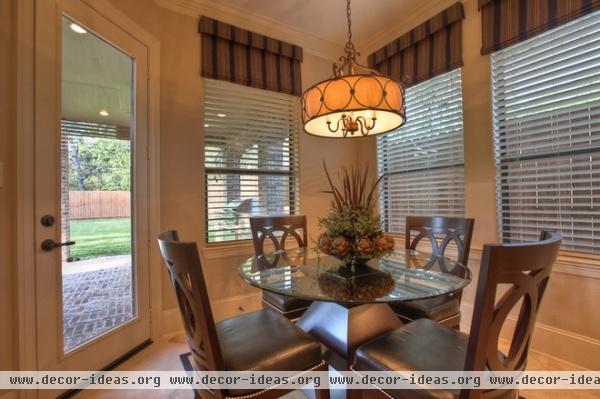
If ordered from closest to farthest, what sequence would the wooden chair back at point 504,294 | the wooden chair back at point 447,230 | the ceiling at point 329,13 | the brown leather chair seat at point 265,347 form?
the wooden chair back at point 504,294, the brown leather chair seat at point 265,347, the wooden chair back at point 447,230, the ceiling at point 329,13

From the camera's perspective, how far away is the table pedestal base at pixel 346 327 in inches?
58.0

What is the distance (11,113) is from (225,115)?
156 cm

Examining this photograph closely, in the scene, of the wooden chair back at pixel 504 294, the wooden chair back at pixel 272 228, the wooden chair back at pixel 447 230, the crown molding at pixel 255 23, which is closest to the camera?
the wooden chair back at pixel 504 294

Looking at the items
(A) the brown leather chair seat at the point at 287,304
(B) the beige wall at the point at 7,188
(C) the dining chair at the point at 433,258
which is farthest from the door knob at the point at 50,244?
(C) the dining chair at the point at 433,258

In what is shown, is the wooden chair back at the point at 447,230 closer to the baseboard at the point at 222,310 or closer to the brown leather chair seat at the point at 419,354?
the brown leather chair seat at the point at 419,354

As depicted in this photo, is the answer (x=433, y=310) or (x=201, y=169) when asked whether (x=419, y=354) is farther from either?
(x=201, y=169)

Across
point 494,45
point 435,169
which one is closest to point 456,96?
point 494,45

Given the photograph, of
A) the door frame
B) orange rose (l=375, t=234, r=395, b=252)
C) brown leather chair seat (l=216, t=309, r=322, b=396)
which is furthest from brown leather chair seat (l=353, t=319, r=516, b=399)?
the door frame

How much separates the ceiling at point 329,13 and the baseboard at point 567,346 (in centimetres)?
304

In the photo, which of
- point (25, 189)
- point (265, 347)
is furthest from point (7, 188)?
point (265, 347)

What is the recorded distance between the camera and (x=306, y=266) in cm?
177

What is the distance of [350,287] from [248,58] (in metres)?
2.52

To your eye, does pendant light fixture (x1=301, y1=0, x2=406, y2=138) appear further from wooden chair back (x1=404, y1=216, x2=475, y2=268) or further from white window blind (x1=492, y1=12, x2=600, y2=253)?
white window blind (x1=492, y1=12, x2=600, y2=253)

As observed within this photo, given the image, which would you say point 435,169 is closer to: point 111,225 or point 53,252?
point 111,225
